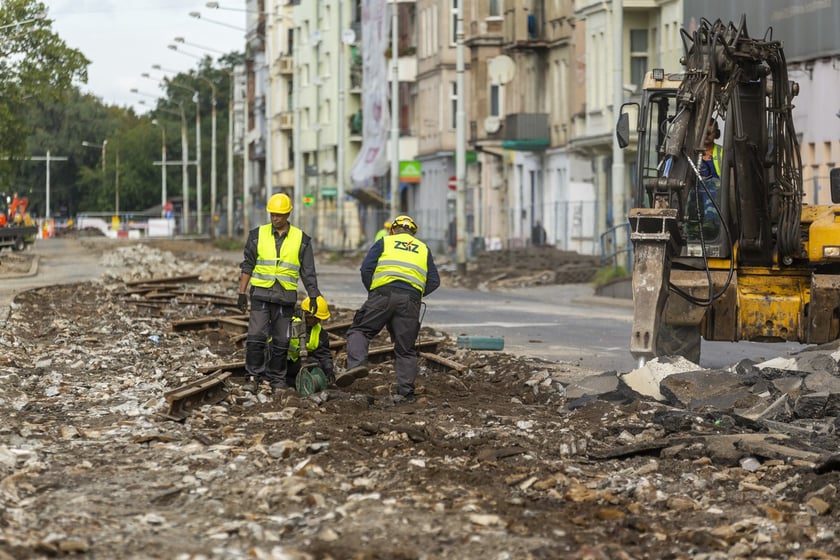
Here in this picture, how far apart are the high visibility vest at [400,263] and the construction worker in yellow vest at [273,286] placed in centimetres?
70

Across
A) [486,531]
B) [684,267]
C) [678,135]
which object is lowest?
[486,531]

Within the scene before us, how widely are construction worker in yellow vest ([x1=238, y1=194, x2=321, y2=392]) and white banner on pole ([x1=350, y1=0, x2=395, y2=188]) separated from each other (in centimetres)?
6058

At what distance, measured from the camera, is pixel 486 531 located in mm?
9750

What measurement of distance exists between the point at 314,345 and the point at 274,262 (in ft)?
2.73

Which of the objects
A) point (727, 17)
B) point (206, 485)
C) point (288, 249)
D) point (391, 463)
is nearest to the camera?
point (206, 485)

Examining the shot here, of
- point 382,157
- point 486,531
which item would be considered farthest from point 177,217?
point 486,531

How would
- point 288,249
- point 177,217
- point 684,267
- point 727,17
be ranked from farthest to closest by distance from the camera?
point 177,217
point 727,17
point 684,267
point 288,249

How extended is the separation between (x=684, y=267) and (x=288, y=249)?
14.1 feet

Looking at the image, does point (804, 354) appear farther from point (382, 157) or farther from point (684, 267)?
point (382, 157)

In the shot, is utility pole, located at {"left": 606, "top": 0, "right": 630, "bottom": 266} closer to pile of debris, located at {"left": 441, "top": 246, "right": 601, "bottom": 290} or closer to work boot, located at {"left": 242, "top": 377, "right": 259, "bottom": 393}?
pile of debris, located at {"left": 441, "top": 246, "right": 601, "bottom": 290}

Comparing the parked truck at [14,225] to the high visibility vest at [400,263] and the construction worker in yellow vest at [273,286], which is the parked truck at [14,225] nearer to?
the construction worker in yellow vest at [273,286]

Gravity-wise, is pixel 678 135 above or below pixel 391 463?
above

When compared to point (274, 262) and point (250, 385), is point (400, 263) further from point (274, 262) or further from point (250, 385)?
point (250, 385)

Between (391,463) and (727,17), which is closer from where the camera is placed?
(391,463)
